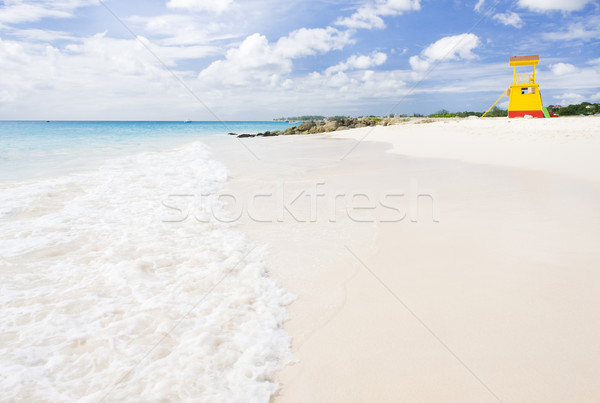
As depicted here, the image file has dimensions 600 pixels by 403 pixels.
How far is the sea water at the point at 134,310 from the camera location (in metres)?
2.15

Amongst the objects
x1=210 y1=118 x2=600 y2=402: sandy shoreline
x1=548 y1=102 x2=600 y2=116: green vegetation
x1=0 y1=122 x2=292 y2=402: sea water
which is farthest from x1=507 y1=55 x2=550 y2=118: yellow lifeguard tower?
x1=0 y1=122 x2=292 y2=402: sea water

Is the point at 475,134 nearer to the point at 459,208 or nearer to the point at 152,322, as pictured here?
the point at 459,208

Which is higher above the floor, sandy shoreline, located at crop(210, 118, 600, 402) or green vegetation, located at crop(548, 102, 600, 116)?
green vegetation, located at crop(548, 102, 600, 116)

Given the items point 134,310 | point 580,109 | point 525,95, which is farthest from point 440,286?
point 580,109

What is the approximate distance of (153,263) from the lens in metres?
3.87

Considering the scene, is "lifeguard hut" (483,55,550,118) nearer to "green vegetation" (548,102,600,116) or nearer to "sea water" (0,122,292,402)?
"green vegetation" (548,102,600,116)

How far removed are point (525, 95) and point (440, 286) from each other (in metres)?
26.5

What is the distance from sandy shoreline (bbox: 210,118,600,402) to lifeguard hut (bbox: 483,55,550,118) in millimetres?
19518

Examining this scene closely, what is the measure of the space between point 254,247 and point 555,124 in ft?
58.2

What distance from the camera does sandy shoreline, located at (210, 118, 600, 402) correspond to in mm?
2102

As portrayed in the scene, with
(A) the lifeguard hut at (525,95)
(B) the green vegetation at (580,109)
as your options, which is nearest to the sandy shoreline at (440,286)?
(A) the lifeguard hut at (525,95)

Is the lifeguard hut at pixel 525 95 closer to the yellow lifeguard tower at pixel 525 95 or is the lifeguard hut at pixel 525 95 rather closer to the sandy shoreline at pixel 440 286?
the yellow lifeguard tower at pixel 525 95

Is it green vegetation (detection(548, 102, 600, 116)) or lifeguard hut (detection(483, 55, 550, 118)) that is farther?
green vegetation (detection(548, 102, 600, 116))

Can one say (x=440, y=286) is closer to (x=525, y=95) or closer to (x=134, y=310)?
(x=134, y=310)
